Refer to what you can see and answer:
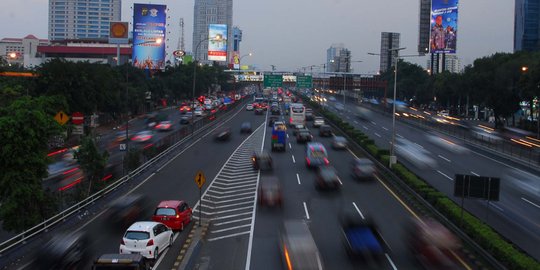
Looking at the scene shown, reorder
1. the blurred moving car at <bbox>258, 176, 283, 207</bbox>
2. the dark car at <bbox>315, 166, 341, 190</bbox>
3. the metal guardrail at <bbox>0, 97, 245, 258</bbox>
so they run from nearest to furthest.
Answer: the metal guardrail at <bbox>0, 97, 245, 258</bbox> < the blurred moving car at <bbox>258, 176, 283, 207</bbox> < the dark car at <bbox>315, 166, 341, 190</bbox>

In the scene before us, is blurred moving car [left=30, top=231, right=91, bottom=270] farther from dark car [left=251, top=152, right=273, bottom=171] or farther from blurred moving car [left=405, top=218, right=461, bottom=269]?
dark car [left=251, top=152, right=273, bottom=171]

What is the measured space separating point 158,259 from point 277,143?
33907 mm

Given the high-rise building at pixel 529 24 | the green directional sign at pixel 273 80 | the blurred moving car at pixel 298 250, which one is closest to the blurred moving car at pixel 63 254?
the blurred moving car at pixel 298 250

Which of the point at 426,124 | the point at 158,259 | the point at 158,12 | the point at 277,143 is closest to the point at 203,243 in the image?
the point at 158,259

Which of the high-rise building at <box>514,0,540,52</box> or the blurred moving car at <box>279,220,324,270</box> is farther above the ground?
the high-rise building at <box>514,0,540,52</box>

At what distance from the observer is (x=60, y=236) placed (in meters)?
23.9

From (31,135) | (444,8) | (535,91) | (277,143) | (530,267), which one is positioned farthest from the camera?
(444,8)

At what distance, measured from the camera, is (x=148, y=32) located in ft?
374

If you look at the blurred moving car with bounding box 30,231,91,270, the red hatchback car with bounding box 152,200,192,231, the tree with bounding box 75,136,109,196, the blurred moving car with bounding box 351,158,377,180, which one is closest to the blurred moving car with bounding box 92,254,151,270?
the blurred moving car with bounding box 30,231,91,270

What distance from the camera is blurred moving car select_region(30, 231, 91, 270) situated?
64.5ft

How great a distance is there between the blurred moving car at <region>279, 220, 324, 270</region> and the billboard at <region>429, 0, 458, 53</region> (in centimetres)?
10955

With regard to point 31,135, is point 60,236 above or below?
below

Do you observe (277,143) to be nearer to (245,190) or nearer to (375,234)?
(245,190)

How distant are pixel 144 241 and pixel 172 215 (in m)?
5.07
